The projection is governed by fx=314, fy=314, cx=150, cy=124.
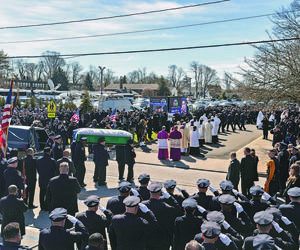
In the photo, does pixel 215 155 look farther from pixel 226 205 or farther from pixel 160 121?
pixel 226 205

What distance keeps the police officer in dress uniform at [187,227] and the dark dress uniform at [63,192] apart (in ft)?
9.04

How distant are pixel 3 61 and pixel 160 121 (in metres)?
45.6

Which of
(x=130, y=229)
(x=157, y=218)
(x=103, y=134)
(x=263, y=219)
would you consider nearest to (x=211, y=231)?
(x=263, y=219)

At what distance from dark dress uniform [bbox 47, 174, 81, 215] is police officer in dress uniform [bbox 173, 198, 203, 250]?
2754 mm

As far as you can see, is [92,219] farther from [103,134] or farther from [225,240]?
[103,134]

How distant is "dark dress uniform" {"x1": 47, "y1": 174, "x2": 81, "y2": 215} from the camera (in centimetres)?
666

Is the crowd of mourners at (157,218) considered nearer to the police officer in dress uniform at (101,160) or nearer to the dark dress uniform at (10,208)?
the dark dress uniform at (10,208)

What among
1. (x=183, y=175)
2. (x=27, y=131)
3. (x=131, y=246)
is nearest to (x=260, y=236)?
(x=131, y=246)

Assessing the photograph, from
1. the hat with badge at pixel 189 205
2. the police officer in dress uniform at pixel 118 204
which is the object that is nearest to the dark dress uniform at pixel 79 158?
the police officer in dress uniform at pixel 118 204

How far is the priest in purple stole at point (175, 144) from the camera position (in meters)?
15.8

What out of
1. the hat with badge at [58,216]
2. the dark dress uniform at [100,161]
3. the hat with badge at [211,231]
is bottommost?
the dark dress uniform at [100,161]

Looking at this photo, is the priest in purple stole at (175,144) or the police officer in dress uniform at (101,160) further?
the priest in purple stole at (175,144)

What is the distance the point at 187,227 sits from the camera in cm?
485

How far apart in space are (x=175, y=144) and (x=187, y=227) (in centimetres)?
1109
